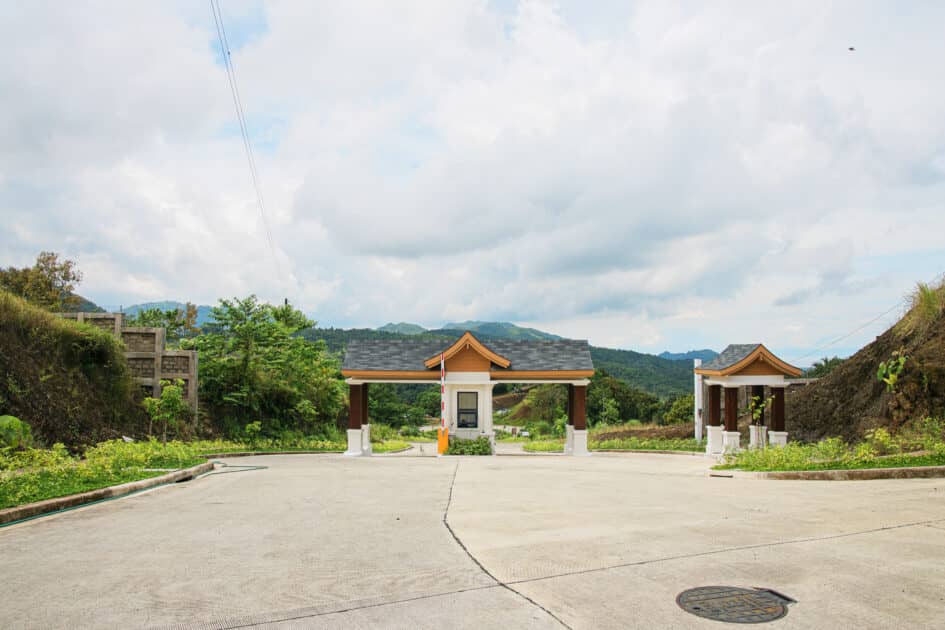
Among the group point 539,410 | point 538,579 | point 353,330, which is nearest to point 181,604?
point 538,579

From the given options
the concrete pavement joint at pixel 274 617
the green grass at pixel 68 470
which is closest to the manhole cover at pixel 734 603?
the concrete pavement joint at pixel 274 617

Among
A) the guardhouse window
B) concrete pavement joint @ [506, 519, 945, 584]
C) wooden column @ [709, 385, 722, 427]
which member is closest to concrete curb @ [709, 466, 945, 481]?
concrete pavement joint @ [506, 519, 945, 584]

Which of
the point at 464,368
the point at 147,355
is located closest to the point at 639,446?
the point at 464,368

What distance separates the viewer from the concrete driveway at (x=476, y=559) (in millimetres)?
4762

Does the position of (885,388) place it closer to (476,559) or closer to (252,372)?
(476,559)

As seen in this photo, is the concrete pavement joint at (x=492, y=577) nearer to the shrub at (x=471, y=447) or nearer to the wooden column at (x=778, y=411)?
the shrub at (x=471, y=447)

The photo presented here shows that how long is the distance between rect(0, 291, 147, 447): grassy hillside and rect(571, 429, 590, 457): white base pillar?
1406cm

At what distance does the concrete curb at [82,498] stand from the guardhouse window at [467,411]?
13.4m

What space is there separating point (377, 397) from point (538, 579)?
42167mm

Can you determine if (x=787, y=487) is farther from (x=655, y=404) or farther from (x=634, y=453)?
(x=655, y=404)

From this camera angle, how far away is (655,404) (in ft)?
151

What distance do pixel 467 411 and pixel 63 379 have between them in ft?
44.3

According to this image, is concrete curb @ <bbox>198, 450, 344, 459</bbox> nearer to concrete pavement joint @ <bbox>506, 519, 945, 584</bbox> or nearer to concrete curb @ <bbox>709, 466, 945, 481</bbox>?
concrete curb @ <bbox>709, 466, 945, 481</bbox>

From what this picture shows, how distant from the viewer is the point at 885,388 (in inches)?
714
